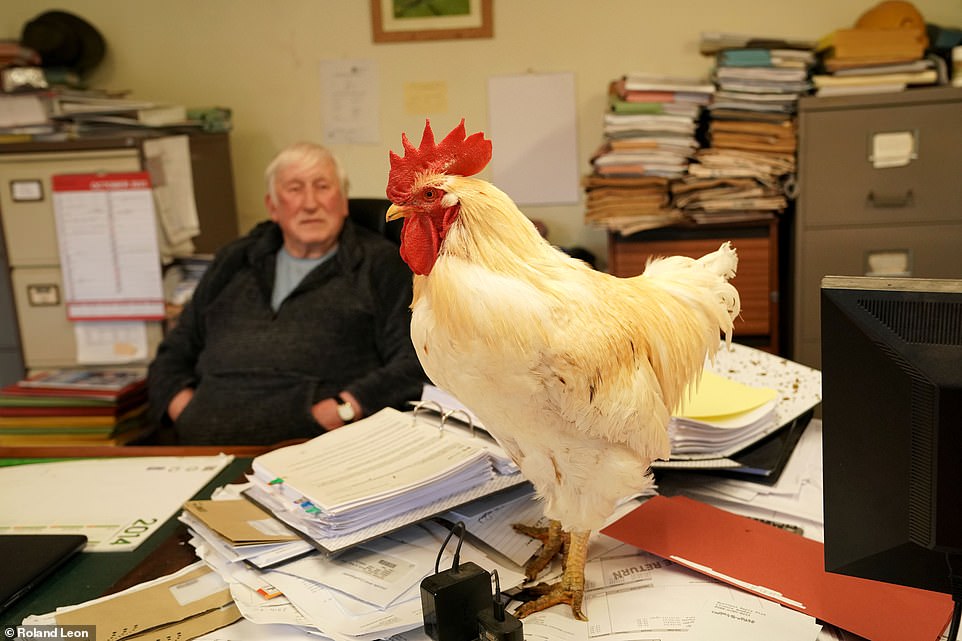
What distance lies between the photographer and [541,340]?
0.93 meters

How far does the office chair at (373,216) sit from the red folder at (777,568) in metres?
1.38

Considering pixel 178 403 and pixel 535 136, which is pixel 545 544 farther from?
pixel 535 136

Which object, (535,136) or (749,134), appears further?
(535,136)

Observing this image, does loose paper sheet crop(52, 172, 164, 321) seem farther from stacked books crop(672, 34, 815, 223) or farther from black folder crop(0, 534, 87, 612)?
stacked books crop(672, 34, 815, 223)

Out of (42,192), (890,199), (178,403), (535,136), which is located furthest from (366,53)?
(890,199)

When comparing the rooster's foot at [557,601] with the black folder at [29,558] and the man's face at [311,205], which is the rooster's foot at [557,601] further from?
the man's face at [311,205]

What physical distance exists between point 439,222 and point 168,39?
2904 mm

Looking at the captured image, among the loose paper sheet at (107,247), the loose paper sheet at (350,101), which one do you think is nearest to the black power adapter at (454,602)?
the loose paper sheet at (107,247)

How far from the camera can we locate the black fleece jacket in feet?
7.38

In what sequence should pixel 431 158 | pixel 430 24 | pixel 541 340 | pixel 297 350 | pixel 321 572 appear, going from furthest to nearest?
pixel 430 24 < pixel 297 350 < pixel 321 572 < pixel 431 158 < pixel 541 340

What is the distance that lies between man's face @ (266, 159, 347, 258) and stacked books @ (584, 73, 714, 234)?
0.96 m

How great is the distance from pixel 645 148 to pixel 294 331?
1.37 metres

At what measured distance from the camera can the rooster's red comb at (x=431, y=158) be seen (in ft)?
3.37

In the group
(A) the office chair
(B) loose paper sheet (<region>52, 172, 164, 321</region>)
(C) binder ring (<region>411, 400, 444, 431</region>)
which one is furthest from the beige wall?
(C) binder ring (<region>411, 400, 444, 431</region>)
